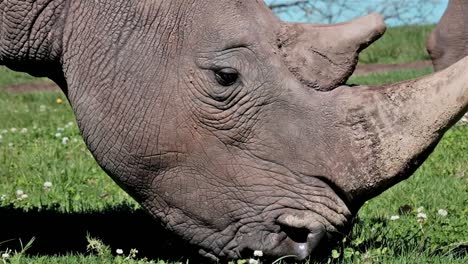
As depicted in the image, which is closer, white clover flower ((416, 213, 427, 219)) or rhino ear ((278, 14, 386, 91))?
rhino ear ((278, 14, 386, 91))

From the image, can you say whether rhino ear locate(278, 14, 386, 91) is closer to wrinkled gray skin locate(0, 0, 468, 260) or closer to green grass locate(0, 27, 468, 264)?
wrinkled gray skin locate(0, 0, 468, 260)

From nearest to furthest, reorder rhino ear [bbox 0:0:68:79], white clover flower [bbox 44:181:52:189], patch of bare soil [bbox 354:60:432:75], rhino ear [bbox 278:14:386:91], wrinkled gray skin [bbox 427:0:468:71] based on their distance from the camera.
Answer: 1. rhino ear [bbox 278:14:386:91]
2. rhino ear [bbox 0:0:68:79]
3. wrinkled gray skin [bbox 427:0:468:71]
4. white clover flower [bbox 44:181:52:189]
5. patch of bare soil [bbox 354:60:432:75]

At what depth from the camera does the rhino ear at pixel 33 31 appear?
4.90 meters

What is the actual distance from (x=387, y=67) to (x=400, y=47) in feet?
7.61

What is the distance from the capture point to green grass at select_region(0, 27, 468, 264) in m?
5.28

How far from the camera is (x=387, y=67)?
20.6 m

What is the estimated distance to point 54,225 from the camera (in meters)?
6.36

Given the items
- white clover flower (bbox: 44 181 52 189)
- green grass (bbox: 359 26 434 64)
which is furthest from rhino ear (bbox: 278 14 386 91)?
green grass (bbox: 359 26 434 64)


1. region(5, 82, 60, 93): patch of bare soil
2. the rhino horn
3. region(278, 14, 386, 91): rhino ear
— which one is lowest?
region(5, 82, 60, 93): patch of bare soil

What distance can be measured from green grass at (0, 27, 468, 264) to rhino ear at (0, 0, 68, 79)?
3.26ft

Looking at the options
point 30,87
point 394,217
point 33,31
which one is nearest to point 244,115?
point 33,31

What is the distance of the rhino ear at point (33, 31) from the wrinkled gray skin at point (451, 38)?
9.97ft

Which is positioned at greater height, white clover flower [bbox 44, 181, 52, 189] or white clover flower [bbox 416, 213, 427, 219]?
white clover flower [bbox 416, 213, 427, 219]

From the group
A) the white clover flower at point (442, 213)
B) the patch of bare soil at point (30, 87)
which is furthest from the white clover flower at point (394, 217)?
the patch of bare soil at point (30, 87)
